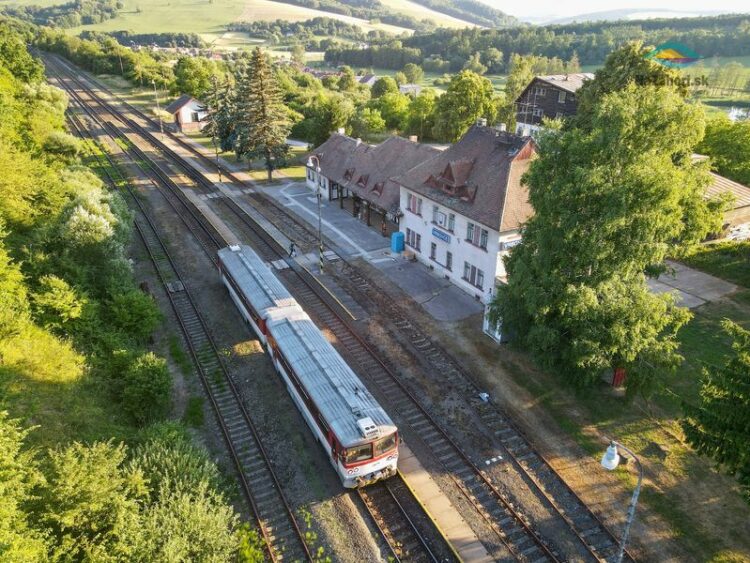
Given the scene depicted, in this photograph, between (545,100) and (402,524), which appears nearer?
(402,524)

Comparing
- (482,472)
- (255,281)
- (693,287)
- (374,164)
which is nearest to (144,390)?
(255,281)

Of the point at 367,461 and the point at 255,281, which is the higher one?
the point at 255,281

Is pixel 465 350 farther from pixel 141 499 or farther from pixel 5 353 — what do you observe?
pixel 5 353

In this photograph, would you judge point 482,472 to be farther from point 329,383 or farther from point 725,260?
point 725,260

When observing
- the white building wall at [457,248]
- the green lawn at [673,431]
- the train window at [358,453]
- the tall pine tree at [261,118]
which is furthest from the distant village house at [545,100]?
the train window at [358,453]

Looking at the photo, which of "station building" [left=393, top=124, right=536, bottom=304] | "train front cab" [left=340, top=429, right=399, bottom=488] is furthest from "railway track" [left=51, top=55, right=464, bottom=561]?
"station building" [left=393, top=124, right=536, bottom=304]
